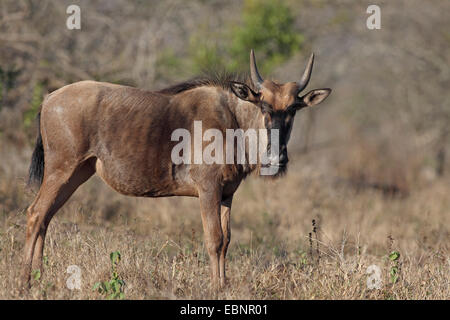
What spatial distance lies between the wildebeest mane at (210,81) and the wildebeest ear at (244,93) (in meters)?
0.31

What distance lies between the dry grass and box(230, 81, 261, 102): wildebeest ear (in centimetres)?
170

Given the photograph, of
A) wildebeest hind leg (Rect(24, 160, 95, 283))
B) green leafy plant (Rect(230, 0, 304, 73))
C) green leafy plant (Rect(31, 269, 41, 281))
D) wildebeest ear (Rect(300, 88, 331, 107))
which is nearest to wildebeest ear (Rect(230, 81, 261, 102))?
wildebeest ear (Rect(300, 88, 331, 107))

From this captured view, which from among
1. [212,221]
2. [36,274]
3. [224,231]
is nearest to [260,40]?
[224,231]

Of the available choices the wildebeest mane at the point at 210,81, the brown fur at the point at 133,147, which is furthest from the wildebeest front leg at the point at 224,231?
the wildebeest mane at the point at 210,81

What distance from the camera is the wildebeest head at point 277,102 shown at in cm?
695

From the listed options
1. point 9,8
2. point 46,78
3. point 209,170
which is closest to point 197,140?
point 209,170

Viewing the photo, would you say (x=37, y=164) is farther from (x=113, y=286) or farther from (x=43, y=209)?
(x=113, y=286)

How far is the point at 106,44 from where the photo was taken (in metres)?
15.9

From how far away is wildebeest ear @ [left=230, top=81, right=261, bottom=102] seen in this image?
7.26m

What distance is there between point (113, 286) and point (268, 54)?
10948 mm

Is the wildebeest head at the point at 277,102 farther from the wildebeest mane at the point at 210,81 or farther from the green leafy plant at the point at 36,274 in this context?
the green leafy plant at the point at 36,274

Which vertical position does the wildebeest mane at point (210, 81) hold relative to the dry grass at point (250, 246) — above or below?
above

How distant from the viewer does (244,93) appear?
7.32 meters

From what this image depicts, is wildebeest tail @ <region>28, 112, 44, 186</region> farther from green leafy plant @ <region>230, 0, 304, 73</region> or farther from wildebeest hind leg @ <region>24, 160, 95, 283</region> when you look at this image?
green leafy plant @ <region>230, 0, 304, 73</region>
